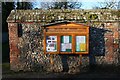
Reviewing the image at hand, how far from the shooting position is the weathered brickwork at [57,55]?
1403 cm

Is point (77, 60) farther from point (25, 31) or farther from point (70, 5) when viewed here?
point (70, 5)

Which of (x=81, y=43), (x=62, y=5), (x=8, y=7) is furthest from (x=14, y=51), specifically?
(x=62, y=5)

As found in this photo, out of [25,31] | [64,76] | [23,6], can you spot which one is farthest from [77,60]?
[23,6]

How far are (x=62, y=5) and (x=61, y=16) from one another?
1980 centimetres

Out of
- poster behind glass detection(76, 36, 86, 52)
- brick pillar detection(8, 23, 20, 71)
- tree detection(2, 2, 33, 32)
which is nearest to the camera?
poster behind glass detection(76, 36, 86, 52)

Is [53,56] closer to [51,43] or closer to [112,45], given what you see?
[51,43]

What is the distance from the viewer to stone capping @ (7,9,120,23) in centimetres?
1407

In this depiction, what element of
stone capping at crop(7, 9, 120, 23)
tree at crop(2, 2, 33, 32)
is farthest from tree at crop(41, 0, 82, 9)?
stone capping at crop(7, 9, 120, 23)

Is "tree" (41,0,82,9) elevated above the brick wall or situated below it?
above

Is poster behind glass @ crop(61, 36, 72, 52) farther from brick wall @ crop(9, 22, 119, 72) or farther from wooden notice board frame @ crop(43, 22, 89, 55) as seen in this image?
brick wall @ crop(9, 22, 119, 72)

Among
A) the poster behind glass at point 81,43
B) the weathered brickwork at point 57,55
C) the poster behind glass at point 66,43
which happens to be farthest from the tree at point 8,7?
the poster behind glass at point 81,43

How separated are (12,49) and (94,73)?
4.18 metres

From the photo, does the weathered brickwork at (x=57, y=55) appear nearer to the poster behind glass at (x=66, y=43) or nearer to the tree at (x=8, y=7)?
the poster behind glass at (x=66, y=43)

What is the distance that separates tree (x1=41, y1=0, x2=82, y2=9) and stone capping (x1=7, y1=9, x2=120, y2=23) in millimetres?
18359
